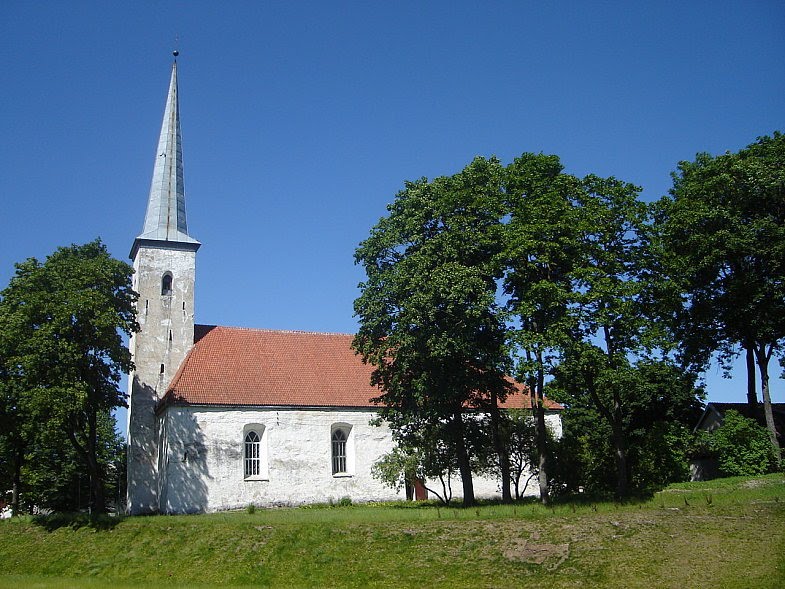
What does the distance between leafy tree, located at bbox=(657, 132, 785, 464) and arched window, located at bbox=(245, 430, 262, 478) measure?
20.7 metres

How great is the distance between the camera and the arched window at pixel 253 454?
1471 inches

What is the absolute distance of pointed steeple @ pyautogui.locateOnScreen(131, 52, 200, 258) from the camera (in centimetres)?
A: 4229

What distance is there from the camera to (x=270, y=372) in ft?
131

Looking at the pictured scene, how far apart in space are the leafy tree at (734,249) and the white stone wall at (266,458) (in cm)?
1463

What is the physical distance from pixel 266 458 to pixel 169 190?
1675 cm

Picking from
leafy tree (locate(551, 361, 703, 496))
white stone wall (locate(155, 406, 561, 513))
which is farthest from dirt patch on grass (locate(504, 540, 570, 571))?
white stone wall (locate(155, 406, 561, 513))

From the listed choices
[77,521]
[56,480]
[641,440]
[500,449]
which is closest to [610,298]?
[500,449]

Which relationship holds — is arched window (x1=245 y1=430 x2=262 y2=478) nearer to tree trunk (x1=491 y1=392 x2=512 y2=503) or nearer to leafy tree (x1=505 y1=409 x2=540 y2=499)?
leafy tree (x1=505 y1=409 x2=540 y2=499)

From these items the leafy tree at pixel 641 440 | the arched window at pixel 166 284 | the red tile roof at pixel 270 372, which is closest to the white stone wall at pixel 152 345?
the arched window at pixel 166 284

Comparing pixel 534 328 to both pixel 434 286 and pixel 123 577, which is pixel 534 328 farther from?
pixel 123 577

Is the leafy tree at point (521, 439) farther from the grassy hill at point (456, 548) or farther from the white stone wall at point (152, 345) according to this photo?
the white stone wall at point (152, 345)

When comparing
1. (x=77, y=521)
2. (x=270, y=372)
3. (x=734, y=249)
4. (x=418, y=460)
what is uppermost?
(x=734, y=249)

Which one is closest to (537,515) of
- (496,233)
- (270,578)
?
(270,578)

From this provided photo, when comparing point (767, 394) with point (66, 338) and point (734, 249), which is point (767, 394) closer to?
point (734, 249)
